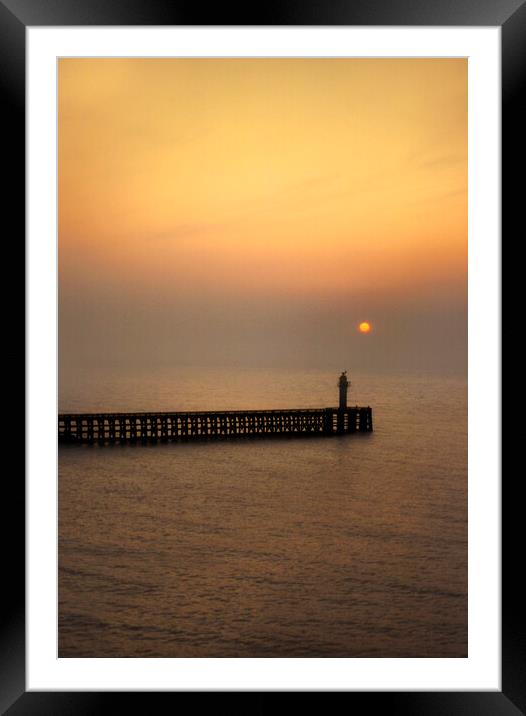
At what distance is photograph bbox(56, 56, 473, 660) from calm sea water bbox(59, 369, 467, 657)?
0.15 feet

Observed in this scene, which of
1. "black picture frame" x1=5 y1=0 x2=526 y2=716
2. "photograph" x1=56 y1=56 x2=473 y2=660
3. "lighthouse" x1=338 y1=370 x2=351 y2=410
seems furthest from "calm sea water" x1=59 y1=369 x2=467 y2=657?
"black picture frame" x1=5 y1=0 x2=526 y2=716

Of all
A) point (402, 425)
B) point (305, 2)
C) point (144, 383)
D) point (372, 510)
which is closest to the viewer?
point (305, 2)

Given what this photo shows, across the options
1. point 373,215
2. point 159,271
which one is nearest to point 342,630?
point 159,271

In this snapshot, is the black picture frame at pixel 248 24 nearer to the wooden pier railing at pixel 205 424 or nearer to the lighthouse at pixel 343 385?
the wooden pier railing at pixel 205 424

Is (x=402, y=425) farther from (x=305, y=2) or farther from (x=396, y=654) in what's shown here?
(x=305, y=2)

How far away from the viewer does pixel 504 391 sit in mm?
1713

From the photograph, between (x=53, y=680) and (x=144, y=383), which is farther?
(x=144, y=383)

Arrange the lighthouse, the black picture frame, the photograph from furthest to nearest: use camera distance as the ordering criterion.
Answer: the lighthouse
the photograph
the black picture frame

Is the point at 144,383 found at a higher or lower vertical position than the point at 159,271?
lower

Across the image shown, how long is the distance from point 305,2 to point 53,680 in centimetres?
172

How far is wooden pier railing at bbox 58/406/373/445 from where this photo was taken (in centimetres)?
1641

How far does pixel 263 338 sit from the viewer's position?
45656mm

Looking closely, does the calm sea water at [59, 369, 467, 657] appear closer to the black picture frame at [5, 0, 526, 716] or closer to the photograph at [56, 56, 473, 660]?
the photograph at [56, 56, 473, 660]

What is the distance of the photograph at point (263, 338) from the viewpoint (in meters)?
7.05
